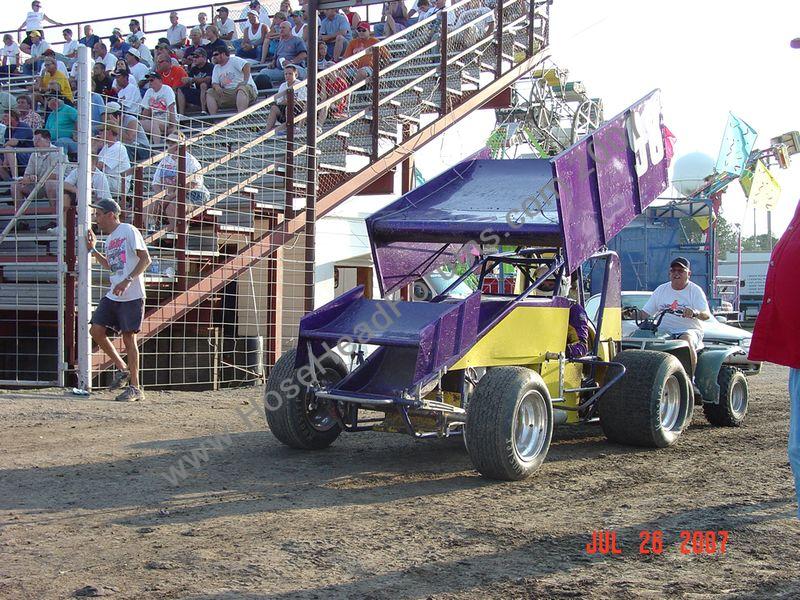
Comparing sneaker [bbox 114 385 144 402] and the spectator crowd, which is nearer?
sneaker [bbox 114 385 144 402]

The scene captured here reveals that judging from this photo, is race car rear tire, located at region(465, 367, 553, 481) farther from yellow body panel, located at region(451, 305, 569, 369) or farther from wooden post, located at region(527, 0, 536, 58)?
wooden post, located at region(527, 0, 536, 58)

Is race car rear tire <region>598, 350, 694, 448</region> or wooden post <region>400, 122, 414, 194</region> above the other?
wooden post <region>400, 122, 414, 194</region>

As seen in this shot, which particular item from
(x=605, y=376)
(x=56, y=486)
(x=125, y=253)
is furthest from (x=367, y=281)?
(x=56, y=486)

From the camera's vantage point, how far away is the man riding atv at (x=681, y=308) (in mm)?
9273

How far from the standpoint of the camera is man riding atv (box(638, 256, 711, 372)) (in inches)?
365

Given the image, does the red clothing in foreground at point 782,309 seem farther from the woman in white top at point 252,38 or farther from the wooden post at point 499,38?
the woman in white top at point 252,38

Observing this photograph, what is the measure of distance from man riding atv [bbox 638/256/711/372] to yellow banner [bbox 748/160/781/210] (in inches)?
647

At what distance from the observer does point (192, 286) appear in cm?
1170

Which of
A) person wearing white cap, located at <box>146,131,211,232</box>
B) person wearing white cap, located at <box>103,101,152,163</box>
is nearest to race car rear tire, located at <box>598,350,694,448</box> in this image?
person wearing white cap, located at <box>146,131,211,232</box>

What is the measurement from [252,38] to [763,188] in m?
14.2

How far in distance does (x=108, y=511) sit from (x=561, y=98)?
945 inches

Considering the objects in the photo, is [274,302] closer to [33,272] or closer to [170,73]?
[33,272]

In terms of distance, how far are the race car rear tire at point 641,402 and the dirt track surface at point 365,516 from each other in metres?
0.15
